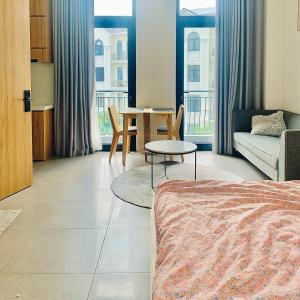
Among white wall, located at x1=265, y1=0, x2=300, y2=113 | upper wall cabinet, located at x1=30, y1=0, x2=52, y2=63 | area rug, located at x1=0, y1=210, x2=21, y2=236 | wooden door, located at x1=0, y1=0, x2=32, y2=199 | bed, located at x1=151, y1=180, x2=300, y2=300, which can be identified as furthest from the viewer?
upper wall cabinet, located at x1=30, y1=0, x2=52, y2=63

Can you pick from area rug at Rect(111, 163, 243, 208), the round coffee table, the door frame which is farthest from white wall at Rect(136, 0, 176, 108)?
the round coffee table

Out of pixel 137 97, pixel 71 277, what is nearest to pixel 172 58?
pixel 137 97

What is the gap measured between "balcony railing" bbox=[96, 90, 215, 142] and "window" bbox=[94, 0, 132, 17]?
49.7 inches

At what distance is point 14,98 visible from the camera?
399cm

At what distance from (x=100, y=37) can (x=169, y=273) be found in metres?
5.84

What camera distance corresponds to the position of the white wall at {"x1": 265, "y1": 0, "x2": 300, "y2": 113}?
557cm

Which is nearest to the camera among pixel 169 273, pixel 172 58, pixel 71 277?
pixel 169 273

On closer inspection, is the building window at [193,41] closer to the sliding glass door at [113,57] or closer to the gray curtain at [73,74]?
the sliding glass door at [113,57]

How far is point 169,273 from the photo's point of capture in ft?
4.41

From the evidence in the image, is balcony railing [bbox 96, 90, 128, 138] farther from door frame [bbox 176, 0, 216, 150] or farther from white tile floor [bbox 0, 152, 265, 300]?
white tile floor [bbox 0, 152, 265, 300]

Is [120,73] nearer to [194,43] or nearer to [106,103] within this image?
[106,103]

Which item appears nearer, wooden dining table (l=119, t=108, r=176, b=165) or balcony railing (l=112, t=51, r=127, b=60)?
wooden dining table (l=119, t=108, r=176, b=165)

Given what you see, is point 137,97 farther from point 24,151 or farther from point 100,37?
point 24,151

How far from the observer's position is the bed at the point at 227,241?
1244mm
